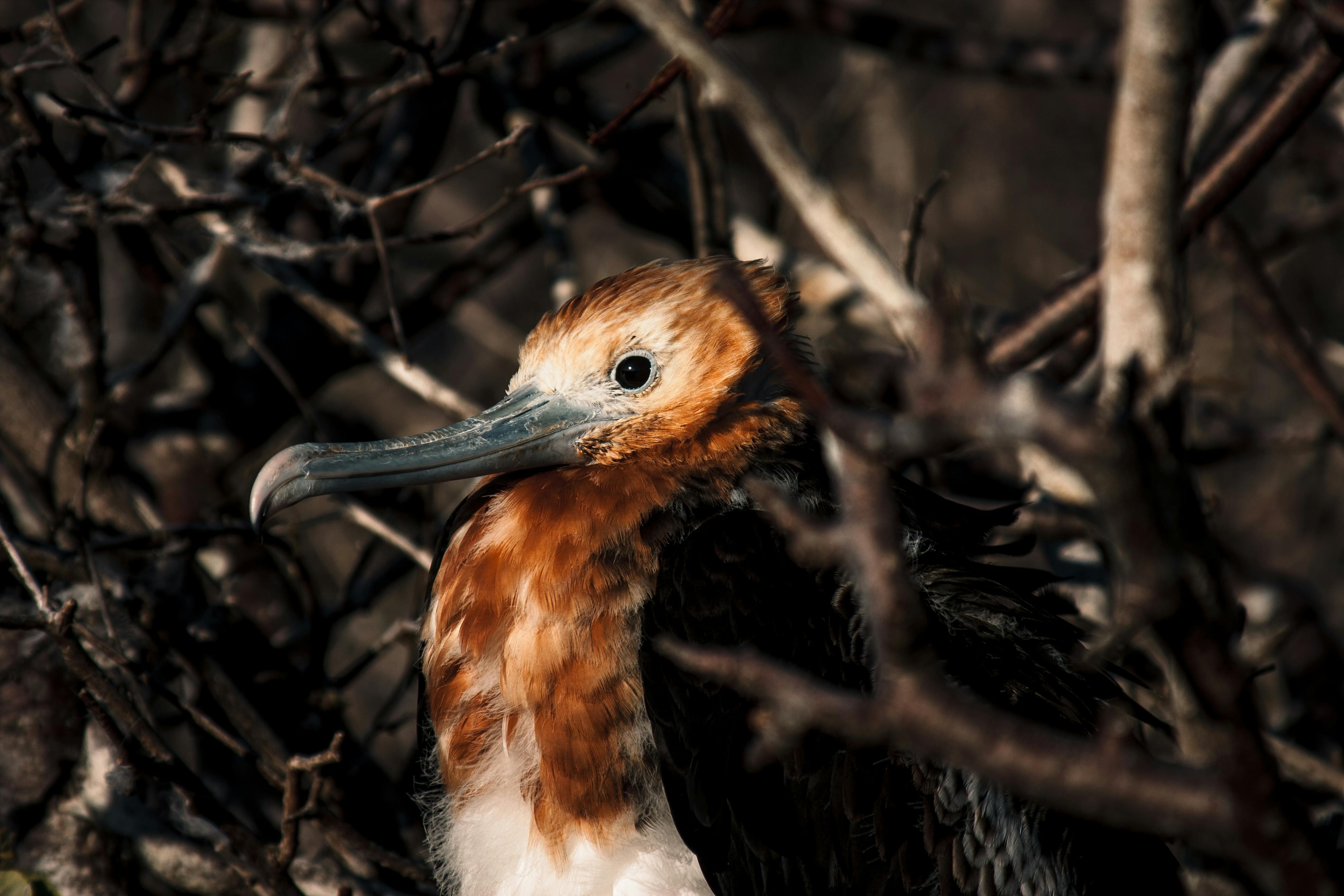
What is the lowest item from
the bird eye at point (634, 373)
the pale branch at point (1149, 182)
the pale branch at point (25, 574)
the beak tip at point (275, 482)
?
the bird eye at point (634, 373)

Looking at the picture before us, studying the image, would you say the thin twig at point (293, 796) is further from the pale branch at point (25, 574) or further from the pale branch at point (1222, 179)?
the pale branch at point (1222, 179)

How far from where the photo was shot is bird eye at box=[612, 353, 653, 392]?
2174 millimetres

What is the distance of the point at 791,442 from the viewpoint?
2.15 meters

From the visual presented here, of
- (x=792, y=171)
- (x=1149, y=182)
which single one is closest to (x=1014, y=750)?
(x=1149, y=182)

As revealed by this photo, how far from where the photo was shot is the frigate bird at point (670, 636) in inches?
69.4

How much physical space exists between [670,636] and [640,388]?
2.04 feet

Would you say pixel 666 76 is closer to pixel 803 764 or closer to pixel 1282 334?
pixel 1282 334

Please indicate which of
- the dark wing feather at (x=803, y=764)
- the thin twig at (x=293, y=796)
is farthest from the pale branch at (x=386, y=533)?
the dark wing feather at (x=803, y=764)

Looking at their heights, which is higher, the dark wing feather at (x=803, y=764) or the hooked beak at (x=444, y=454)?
the hooked beak at (x=444, y=454)

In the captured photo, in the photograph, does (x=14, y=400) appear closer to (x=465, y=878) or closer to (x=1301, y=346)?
(x=465, y=878)

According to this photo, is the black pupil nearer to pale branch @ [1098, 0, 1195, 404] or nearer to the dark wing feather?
the dark wing feather

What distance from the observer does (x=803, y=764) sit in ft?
5.75

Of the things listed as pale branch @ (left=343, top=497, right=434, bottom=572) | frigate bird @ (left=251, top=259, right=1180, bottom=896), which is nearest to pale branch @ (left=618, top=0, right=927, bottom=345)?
frigate bird @ (left=251, top=259, right=1180, bottom=896)

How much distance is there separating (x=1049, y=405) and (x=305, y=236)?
93.7 inches
